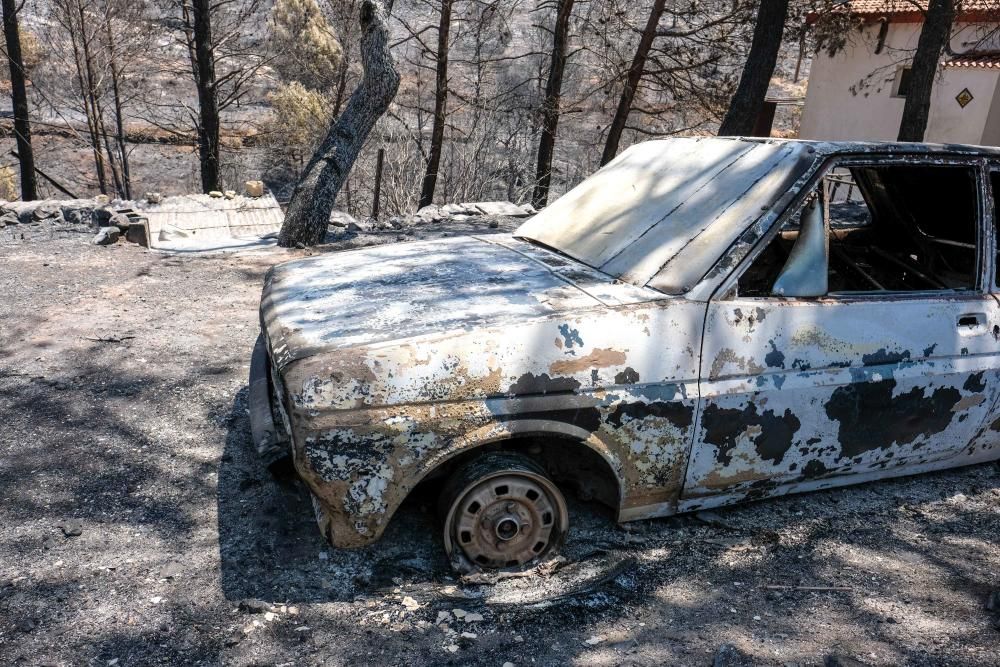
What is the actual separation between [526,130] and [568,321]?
696 inches

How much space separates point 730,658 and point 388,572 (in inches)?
49.7

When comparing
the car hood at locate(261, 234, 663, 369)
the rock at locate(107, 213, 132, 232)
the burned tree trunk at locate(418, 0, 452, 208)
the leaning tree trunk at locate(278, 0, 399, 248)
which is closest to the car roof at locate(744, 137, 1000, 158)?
the car hood at locate(261, 234, 663, 369)

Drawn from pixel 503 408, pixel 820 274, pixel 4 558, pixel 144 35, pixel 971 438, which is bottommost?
pixel 4 558

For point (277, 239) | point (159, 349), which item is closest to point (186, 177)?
point (277, 239)

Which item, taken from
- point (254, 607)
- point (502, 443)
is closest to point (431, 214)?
point (502, 443)

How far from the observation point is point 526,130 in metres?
19.6

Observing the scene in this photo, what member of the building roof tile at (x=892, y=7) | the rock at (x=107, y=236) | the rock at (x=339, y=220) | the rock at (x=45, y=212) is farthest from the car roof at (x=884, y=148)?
the building roof tile at (x=892, y=7)

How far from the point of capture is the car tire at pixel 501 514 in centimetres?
272

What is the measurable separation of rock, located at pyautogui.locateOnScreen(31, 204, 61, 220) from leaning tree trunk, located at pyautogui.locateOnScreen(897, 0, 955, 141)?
38.2ft

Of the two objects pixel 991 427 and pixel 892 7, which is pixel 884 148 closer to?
pixel 991 427

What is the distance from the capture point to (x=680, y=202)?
131 inches

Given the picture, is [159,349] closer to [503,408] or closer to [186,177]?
[503,408]

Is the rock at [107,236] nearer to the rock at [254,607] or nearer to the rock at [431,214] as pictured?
the rock at [431,214]

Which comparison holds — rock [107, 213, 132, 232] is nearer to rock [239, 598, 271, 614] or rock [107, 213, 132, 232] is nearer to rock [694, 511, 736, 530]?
rock [239, 598, 271, 614]
